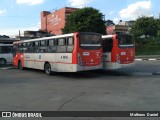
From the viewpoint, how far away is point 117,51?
1727 centimetres

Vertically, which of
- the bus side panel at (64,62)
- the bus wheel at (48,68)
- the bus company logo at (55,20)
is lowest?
the bus wheel at (48,68)

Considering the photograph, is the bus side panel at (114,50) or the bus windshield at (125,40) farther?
the bus windshield at (125,40)

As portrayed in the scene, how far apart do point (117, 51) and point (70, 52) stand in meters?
2.88

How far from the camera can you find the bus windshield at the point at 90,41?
1646cm

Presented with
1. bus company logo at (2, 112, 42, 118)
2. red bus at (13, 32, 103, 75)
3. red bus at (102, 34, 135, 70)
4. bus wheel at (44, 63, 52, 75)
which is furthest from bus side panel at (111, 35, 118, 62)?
bus company logo at (2, 112, 42, 118)

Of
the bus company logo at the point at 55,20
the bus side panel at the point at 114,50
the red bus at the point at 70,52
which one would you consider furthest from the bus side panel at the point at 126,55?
the bus company logo at the point at 55,20

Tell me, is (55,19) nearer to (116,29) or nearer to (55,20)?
(55,20)

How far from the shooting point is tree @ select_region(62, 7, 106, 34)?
49281 mm

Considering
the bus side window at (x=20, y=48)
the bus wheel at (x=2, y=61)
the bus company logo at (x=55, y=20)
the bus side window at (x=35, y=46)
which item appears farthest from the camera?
the bus company logo at (x=55, y=20)

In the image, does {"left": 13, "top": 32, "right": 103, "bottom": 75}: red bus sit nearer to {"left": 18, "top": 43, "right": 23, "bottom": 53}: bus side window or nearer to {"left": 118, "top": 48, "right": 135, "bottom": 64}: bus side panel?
{"left": 118, "top": 48, "right": 135, "bottom": 64}: bus side panel

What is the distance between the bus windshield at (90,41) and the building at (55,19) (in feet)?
187

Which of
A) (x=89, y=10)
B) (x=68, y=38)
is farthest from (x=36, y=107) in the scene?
(x=89, y=10)

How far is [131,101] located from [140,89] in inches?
107

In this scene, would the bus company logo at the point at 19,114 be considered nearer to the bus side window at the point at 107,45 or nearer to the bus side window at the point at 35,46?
the bus side window at the point at 107,45
